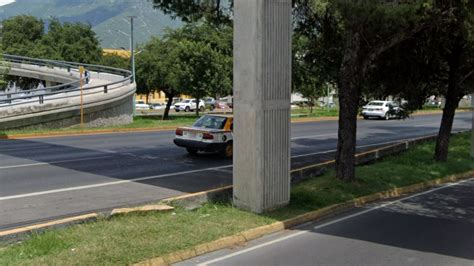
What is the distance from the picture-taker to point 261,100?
952 cm

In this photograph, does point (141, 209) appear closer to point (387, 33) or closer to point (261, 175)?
point (261, 175)

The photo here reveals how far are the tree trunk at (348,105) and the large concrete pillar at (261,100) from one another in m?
2.67

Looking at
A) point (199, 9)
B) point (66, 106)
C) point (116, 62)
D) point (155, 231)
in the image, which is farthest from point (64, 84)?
point (116, 62)

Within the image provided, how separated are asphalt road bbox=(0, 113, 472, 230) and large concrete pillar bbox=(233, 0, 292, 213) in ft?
7.25

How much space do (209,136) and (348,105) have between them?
5923 mm

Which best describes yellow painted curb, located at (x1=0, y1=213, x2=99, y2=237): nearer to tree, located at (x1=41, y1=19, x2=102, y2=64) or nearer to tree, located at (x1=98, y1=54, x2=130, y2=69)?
tree, located at (x1=41, y1=19, x2=102, y2=64)

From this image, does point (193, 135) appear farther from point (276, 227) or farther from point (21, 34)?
point (21, 34)

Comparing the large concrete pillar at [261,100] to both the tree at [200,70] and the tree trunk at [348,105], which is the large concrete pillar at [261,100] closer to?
the tree trunk at [348,105]

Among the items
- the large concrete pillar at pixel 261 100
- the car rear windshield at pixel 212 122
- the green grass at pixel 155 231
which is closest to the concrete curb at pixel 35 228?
the green grass at pixel 155 231

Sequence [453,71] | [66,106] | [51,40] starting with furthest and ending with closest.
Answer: [51,40] < [66,106] < [453,71]

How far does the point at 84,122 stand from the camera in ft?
92.4

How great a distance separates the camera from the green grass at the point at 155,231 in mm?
6660

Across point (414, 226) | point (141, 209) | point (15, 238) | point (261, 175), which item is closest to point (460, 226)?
point (414, 226)

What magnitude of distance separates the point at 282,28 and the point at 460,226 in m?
4.51
